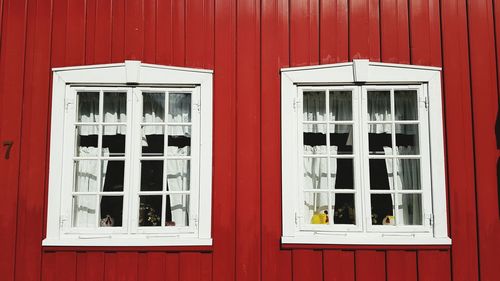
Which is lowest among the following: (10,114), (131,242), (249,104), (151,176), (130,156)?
(131,242)

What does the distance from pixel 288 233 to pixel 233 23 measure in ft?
7.15

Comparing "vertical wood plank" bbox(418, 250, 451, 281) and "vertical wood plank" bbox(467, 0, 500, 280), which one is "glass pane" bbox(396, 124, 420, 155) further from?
"vertical wood plank" bbox(418, 250, 451, 281)

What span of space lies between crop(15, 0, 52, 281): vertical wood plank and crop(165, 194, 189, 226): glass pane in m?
1.24

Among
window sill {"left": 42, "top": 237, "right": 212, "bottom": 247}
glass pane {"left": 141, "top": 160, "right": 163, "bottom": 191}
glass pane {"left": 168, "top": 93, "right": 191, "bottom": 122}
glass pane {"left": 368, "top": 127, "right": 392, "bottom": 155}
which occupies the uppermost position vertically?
glass pane {"left": 168, "top": 93, "right": 191, "bottom": 122}

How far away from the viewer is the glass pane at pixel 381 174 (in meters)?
4.69

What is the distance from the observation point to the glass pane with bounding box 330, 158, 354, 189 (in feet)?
15.4

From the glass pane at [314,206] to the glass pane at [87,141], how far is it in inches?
86.7

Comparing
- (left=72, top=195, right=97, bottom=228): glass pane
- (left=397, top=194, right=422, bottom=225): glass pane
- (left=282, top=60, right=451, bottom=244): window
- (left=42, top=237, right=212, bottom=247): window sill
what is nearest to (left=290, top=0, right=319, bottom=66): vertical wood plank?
(left=282, top=60, right=451, bottom=244): window

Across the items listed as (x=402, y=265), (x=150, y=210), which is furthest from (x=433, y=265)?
(x=150, y=210)

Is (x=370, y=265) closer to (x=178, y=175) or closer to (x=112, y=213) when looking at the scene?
(x=178, y=175)

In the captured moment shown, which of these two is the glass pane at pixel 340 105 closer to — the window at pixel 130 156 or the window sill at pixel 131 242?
the window at pixel 130 156

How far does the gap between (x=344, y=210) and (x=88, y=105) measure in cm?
283

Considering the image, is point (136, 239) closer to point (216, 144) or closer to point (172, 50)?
point (216, 144)

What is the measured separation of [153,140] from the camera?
4.79 m
